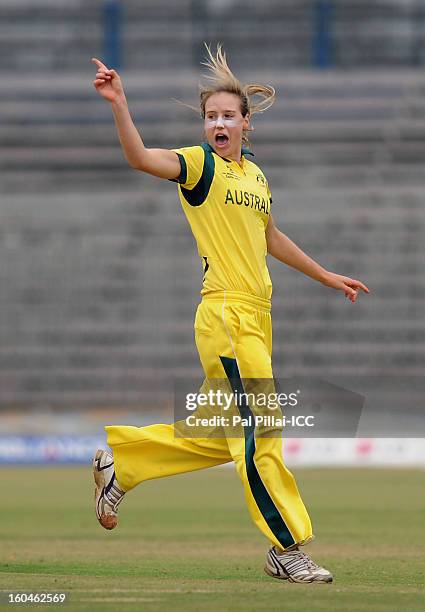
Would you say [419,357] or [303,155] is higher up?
[303,155]

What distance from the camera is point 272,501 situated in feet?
17.6

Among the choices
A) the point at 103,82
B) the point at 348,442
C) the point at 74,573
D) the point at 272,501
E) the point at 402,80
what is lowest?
the point at 348,442

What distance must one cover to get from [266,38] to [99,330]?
7.03 m

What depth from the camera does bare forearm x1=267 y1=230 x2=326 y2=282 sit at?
606cm

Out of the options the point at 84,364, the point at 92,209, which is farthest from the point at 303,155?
the point at 84,364

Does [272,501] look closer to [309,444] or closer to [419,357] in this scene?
[309,444]

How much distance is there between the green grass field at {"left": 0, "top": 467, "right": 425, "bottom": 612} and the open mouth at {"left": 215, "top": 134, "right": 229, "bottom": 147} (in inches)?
72.0

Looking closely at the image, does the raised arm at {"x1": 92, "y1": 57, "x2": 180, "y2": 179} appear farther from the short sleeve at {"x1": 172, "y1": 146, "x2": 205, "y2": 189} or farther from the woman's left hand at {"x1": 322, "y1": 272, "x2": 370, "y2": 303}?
A: the woman's left hand at {"x1": 322, "y1": 272, "x2": 370, "y2": 303}

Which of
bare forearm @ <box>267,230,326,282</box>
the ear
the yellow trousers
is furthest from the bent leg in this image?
the ear

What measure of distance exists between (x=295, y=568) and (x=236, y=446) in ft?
1.79

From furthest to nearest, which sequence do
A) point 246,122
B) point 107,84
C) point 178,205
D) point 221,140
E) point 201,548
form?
point 178,205, point 201,548, point 246,122, point 221,140, point 107,84

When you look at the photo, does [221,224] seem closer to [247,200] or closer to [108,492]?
[247,200]

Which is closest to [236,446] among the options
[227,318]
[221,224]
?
[227,318]

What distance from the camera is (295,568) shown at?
5438 millimetres
